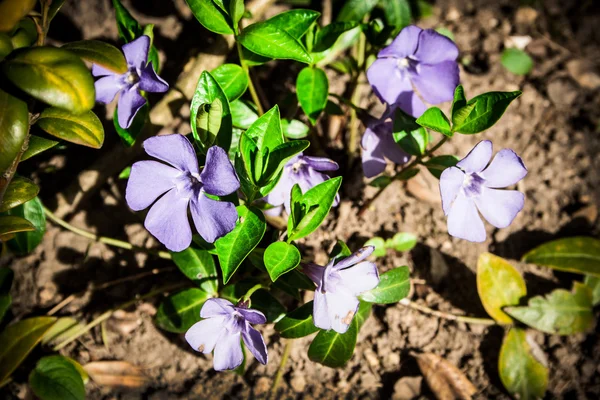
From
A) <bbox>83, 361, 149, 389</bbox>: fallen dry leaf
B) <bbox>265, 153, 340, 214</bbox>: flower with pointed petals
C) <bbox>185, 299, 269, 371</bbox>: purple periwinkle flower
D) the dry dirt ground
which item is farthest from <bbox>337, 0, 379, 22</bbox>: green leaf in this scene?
<bbox>83, 361, 149, 389</bbox>: fallen dry leaf

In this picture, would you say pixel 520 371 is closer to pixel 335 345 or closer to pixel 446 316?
pixel 446 316

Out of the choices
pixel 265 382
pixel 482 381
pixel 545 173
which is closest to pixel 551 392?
pixel 482 381

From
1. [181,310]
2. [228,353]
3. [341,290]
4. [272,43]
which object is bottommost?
[181,310]

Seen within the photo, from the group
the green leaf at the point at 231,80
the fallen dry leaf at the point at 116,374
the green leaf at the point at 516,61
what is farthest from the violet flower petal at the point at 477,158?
the fallen dry leaf at the point at 116,374

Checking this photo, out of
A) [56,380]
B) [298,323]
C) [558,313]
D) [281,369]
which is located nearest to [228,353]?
[298,323]

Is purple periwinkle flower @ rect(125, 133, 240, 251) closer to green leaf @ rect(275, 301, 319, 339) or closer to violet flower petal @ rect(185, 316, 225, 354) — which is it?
violet flower petal @ rect(185, 316, 225, 354)

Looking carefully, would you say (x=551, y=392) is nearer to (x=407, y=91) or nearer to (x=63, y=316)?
(x=407, y=91)

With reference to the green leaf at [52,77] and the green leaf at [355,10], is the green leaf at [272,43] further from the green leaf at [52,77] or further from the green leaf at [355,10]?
the green leaf at [355,10]
